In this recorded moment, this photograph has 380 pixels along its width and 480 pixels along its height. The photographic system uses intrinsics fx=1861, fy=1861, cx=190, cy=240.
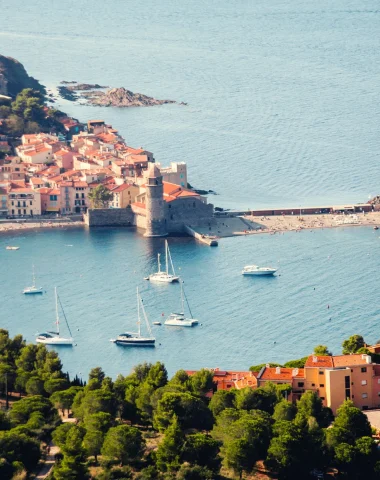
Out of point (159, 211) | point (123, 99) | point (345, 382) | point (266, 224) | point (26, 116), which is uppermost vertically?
point (123, 99)

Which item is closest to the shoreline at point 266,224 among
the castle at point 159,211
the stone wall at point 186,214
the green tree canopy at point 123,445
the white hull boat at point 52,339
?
the stone wall at point 186,214

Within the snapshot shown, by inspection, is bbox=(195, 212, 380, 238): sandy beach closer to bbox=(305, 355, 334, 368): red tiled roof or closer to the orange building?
bbox=(305, 355, 334, 368): red tiled roof

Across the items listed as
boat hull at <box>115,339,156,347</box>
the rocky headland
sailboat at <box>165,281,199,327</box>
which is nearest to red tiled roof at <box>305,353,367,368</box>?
boat hull at <box>115,339,156,347</box>

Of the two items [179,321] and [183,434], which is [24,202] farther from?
[183,434]

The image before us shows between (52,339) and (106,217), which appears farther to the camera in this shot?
(106,217)

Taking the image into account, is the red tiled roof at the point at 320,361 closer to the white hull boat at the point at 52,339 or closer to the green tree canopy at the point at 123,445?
the green tree canopy at the point at 123,445

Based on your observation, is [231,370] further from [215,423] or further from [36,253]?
[36,253]

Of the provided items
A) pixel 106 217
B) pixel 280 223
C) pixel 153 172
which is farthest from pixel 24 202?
pixel 280 223
